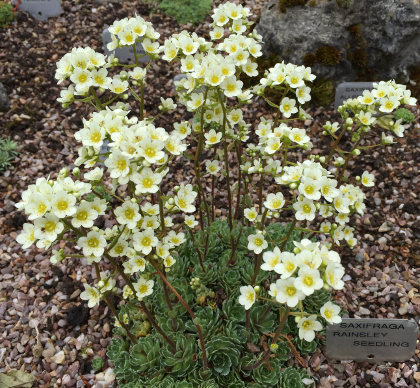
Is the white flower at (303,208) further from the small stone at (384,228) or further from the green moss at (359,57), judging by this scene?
the green moss at (359,57)

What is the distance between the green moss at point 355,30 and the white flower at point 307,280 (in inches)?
147

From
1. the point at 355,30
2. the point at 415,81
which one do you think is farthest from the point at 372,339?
the point at 415,81

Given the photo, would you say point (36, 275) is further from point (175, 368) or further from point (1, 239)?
point (175, 368)

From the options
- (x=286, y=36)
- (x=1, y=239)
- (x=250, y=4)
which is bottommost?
(x=1, y=239)

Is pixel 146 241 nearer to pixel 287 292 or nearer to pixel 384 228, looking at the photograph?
pixel 287 292

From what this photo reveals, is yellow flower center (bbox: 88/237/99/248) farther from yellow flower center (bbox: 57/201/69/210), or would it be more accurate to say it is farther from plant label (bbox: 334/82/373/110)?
plant label (bbox: 334/82/373/110)

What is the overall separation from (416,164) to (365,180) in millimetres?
1862

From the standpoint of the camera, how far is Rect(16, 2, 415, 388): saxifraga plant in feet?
5.71

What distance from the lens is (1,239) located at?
3.78 metres

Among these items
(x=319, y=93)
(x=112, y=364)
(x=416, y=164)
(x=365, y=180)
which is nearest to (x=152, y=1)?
(x=319, y=93)

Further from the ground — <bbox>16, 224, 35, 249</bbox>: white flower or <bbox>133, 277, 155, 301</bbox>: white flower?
<bbox>16, 224, 35, 249</bbox>: white flower

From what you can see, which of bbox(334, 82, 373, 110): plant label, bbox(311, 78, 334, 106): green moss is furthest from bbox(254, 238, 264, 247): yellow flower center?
bbox(311, 78, 334, 106): green moss

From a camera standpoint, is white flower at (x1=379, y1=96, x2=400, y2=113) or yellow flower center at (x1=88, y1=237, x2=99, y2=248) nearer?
yellow flower center at (x1=88, y1=237, x2=99, y2=248)

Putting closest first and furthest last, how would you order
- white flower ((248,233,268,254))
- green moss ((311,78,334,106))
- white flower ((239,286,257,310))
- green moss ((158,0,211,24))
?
white flower ((239,286,257,310)), white flower ((248,233,268,254)), green moss ((311,78,334,106)), green moss ((158,0,211,24))
